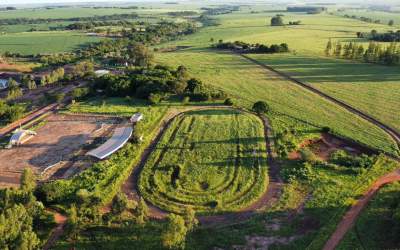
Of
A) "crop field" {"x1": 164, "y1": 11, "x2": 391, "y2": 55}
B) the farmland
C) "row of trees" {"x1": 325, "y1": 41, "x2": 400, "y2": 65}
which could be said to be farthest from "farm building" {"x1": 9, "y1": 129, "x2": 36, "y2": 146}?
"crop field" {"x1": 164, "y1": 11, "x2": 391, "y2": 55}

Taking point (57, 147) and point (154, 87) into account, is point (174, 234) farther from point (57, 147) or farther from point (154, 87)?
point (154, 87)

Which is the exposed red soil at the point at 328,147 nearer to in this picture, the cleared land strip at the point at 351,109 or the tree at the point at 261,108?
the cleared land strip at the point at 351,109

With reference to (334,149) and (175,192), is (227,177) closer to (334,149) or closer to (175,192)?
(175,192)

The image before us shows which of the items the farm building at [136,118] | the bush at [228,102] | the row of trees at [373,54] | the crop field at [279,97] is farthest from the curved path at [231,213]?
the row of trees at [373,54]

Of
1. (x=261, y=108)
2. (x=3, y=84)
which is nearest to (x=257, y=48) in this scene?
(x=261, y=108)

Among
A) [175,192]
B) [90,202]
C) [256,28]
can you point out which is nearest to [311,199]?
[175,192]
